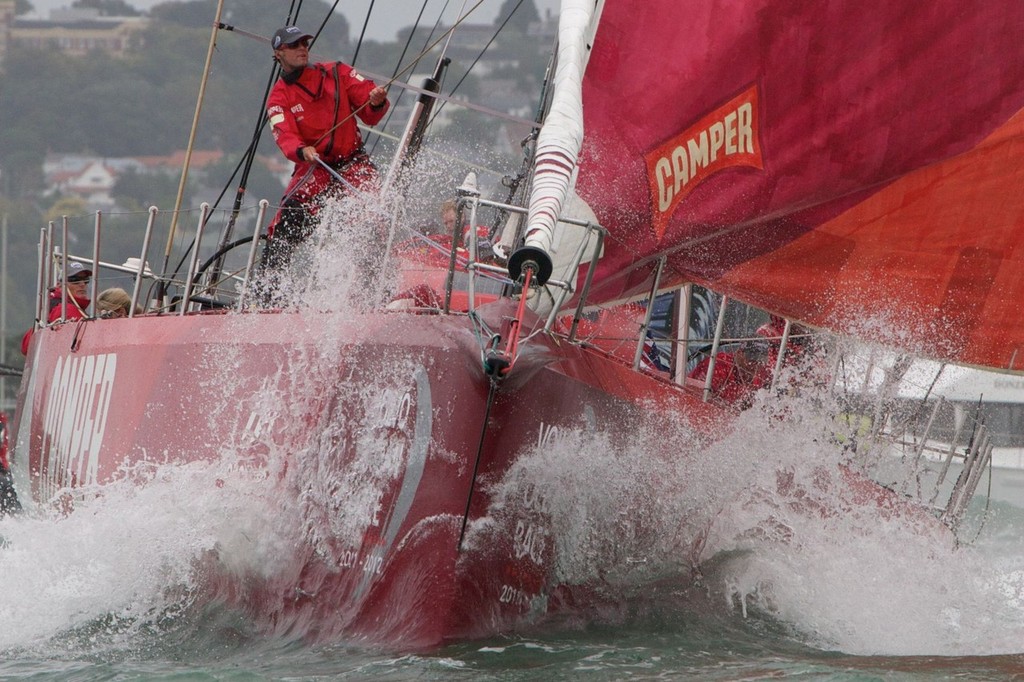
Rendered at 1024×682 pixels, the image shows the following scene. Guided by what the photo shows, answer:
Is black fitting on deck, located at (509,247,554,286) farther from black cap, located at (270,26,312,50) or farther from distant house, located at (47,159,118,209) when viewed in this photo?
distant house, located at (47,159,118,209)

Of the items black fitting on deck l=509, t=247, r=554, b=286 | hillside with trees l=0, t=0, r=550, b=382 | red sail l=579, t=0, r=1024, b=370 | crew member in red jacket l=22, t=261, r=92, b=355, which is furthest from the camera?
hillside with trees l=0, t=0, r=550, b=382

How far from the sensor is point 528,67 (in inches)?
1875

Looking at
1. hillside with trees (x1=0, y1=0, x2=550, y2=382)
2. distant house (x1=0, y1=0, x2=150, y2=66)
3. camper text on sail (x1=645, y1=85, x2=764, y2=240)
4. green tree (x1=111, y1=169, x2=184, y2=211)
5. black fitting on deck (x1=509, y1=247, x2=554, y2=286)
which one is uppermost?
distant house (x1=0, y1=0, x2=150, y2=66)

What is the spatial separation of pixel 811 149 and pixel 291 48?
1.86 meters

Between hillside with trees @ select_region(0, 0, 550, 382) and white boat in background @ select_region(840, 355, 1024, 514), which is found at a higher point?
hillside with trees @ select_region(0, 0, 550, 382)

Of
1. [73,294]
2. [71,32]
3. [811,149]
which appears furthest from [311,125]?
[71,32]

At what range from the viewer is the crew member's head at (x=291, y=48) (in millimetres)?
5508

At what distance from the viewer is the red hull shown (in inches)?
156

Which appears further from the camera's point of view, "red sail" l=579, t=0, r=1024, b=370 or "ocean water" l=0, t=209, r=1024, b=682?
"red sail" l=579, t=0, r=1024, b=370

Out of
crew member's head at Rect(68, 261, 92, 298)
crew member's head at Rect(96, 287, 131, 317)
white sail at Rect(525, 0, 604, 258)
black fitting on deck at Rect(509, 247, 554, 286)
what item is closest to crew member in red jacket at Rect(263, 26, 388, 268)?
white sail at Rect(525, 0, 604, 258)

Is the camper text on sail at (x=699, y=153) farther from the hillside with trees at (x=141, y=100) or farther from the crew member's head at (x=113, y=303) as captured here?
the hillside with trees at (x=141, y=100)

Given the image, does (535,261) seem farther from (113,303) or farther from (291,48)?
(113,303)

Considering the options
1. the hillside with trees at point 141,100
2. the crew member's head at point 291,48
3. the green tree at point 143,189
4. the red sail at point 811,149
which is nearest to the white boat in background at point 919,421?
the red sail at point 811,149

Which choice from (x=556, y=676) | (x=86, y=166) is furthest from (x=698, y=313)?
(x=86, y=166)
